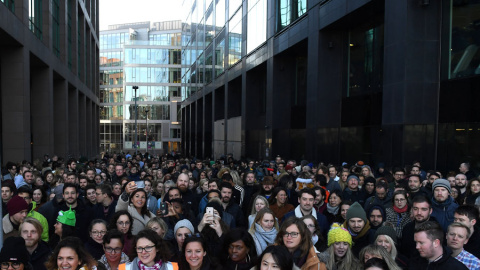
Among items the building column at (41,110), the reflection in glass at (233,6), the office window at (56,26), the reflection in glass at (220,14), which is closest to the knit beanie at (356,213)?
the building column at (41,110)

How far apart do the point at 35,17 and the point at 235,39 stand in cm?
1655

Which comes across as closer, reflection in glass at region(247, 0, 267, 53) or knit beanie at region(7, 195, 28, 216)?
knit beanie at region(7, 195, 28, 216)

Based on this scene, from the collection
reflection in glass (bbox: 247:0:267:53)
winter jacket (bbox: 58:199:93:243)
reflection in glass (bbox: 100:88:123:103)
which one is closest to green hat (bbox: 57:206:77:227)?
winter jacket (bbox: 58:199:93:243)

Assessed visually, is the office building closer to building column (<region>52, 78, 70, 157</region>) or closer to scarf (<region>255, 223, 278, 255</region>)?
building column (<region>52, 78, 70, 157</region>)

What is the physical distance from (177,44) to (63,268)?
77959 mm

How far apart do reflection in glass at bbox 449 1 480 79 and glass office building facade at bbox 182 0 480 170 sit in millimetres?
34

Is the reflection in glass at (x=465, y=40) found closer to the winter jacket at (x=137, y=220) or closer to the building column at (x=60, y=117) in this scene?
the winter jacket at (x=137, y=220)

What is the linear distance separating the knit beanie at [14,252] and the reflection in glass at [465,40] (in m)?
14.0

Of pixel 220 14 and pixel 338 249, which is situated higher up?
pixel 220 14

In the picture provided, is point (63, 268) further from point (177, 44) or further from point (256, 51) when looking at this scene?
point (177, 44)

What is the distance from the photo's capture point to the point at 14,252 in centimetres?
461

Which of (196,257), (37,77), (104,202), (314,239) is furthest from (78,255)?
(37,77)

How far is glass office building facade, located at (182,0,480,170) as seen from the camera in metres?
14.6

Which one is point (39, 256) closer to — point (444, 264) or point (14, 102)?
point (444, 264)
